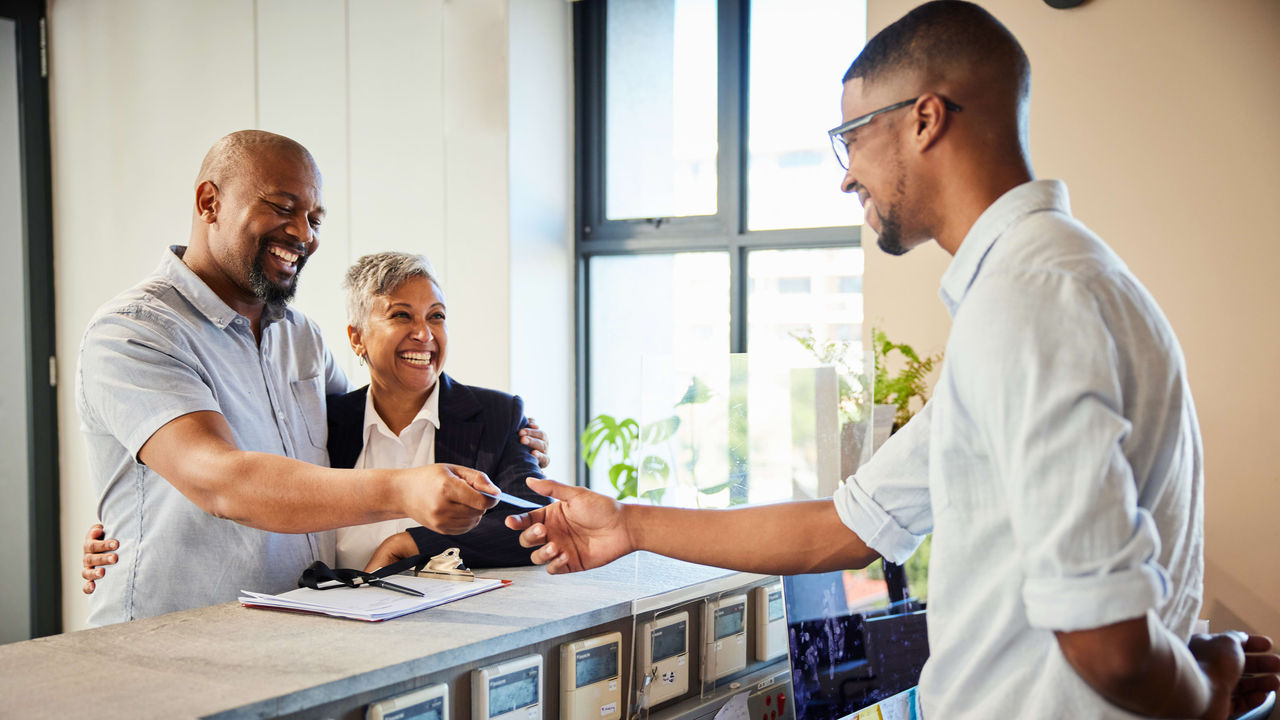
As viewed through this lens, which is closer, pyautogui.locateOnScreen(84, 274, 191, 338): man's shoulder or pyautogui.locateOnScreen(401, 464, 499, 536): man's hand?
pyautogui.locateOnScreen(401, 464, 499, 536): man's hand

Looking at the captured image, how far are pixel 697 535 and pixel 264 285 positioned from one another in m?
0.98

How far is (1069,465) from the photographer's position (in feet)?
2.66

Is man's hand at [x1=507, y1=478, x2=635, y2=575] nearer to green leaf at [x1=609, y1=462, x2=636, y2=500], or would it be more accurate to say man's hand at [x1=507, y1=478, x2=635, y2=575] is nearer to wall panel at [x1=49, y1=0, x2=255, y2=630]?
green leaf at [x1=609, y1=462, x2=636, y2=500]

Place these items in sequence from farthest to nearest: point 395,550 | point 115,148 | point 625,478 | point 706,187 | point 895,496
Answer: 1. point 115,148
2. point 706,187
3. point 625,478
4. point 395,550
5. point 895,496

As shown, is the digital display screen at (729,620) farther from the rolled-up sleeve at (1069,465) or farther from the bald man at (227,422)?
the rolled-up sleeve at (1069,465)

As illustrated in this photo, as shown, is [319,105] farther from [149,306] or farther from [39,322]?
[149,306]

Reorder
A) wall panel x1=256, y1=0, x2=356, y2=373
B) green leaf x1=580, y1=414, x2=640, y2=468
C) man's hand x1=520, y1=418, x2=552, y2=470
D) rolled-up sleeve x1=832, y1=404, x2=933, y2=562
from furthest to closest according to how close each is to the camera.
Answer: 1. wall panel x1=256, y1=0, x2=356, y2=373
2. green leaf x1=580, y1=414, x2=640, y2=468
3. man's hand x1=520, y1=418, x2=552, y2=470
4. rolled-up sleeve x1=832, y1=404, x2=933, y2=562

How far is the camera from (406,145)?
381cm

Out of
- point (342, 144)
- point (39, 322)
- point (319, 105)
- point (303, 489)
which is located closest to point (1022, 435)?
point (303, 489)

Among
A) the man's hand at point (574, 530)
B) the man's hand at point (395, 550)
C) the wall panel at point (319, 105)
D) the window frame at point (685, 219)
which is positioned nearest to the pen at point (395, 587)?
the man's hand at point (574, 530)

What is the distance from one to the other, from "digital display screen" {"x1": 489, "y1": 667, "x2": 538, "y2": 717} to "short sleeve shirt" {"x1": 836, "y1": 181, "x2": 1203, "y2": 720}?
1.76ft

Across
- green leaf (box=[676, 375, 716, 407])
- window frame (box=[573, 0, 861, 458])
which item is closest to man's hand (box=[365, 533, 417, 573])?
green leaf (box=[676, 375, 716, 407])

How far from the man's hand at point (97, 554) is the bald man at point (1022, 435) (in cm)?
133

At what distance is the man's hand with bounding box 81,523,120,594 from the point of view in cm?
172
